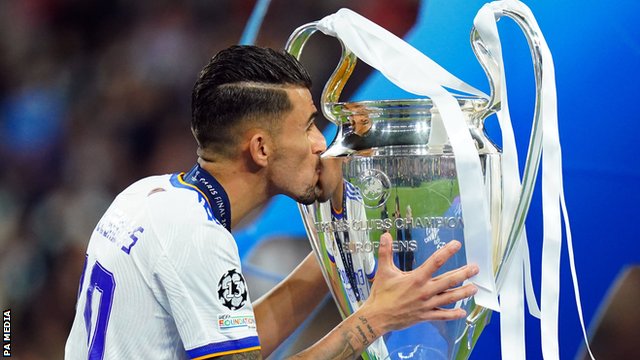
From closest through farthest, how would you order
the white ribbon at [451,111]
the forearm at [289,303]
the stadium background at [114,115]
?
the white ribbon at [451,111], the forearm at [289,303], the stadium background at [114,115]

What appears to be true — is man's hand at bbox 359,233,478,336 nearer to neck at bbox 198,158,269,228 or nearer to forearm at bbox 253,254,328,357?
neck at bbox 198,158,269,228

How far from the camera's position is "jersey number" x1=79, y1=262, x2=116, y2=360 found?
134cm

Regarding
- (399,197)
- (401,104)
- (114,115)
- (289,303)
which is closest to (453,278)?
(399,197)

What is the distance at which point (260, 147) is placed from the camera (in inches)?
54.5

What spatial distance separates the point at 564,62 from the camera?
1969mm

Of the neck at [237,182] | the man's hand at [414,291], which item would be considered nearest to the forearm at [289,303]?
the neck at [237,182]

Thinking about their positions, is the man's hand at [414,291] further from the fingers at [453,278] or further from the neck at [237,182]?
the neck at [237,182]

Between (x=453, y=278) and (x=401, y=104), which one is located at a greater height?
(x=401, y=104)

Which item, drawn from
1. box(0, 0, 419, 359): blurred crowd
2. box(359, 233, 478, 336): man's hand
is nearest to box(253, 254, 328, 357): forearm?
box(359, 233, 478, 336): man's hand

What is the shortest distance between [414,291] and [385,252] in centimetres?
6

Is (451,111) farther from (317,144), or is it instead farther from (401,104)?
(317,144)

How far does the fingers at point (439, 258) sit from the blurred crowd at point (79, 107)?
36.9 inches

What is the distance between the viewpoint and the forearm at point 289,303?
63.9 inches

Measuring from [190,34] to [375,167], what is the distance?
969 mm
